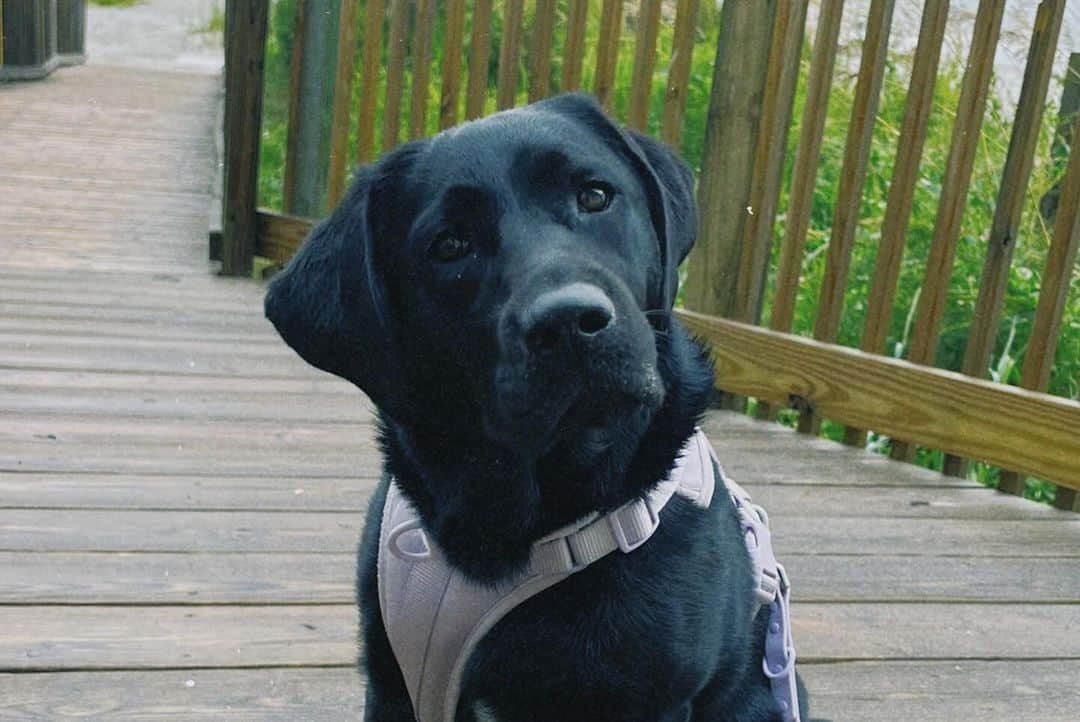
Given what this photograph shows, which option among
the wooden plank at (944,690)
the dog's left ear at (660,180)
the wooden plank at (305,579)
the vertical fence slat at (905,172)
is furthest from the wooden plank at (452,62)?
the wooden plank at (944,690)

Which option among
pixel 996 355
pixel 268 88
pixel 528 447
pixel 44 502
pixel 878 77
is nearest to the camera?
pixel 528 447

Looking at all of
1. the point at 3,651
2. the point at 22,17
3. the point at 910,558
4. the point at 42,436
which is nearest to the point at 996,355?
the point at 910,558

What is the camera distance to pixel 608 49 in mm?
4027

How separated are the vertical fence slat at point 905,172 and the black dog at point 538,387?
1804mm

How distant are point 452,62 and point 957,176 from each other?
186 centimetres

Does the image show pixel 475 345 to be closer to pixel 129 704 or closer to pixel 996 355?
pixel 129 704

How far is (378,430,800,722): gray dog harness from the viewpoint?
163 centimetres

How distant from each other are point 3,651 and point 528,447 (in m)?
1.08

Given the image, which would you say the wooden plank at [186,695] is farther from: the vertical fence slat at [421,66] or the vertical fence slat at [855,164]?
the vertical fence slat at [421,66]

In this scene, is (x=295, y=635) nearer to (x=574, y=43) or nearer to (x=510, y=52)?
(x=574, y=43)

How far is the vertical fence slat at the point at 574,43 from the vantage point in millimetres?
4055

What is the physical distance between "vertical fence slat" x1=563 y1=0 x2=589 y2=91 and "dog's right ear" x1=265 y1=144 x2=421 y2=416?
2.41 metres

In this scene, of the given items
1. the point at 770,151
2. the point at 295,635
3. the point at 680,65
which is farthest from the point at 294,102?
the point at 295,635

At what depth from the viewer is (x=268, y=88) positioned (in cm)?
540
